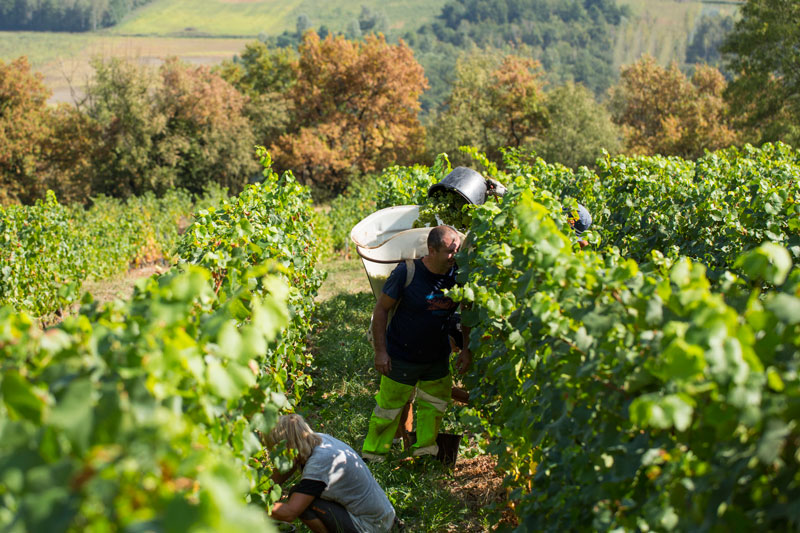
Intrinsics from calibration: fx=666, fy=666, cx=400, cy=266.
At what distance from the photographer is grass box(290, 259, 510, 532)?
3781mm

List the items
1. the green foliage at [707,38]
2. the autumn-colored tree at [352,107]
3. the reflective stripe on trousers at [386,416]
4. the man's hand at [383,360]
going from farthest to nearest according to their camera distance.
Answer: the green foliage at [707,38] < the autumn-colored tree at [352,107] < the reflective stripe on trousers at [386,416] < the man's hand at [383,360]

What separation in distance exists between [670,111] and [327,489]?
40.1 m

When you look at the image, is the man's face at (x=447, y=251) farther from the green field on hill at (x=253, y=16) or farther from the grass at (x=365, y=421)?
the green field on hill at (x=253, y=16)

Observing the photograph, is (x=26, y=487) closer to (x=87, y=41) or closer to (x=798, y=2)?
(x=798, y=2)

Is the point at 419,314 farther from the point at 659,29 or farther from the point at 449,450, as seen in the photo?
the point at 659,29

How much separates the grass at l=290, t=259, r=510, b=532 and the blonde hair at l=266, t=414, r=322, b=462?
0.94 m

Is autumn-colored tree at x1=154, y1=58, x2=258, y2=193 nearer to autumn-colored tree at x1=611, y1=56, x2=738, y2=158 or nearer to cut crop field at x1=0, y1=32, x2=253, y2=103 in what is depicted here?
autumn-colored tree at x1=611, y1=56, x2=738, y2=158

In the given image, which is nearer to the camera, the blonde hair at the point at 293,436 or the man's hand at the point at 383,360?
the blonde hair at the point at 293,436

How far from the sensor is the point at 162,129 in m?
29.0

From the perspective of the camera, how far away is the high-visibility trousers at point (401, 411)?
14.1 feet

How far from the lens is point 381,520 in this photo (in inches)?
135

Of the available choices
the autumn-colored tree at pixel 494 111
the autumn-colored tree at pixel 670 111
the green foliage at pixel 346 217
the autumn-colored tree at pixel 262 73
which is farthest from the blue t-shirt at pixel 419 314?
the autumn-colored tree at pixel 262 73

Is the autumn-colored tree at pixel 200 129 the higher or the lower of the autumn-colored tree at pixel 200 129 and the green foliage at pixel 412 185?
the lower

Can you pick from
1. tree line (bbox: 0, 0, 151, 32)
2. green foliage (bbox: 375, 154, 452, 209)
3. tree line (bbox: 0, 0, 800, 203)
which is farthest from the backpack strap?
tree line (bbox: 0, 0, 151, 32)
